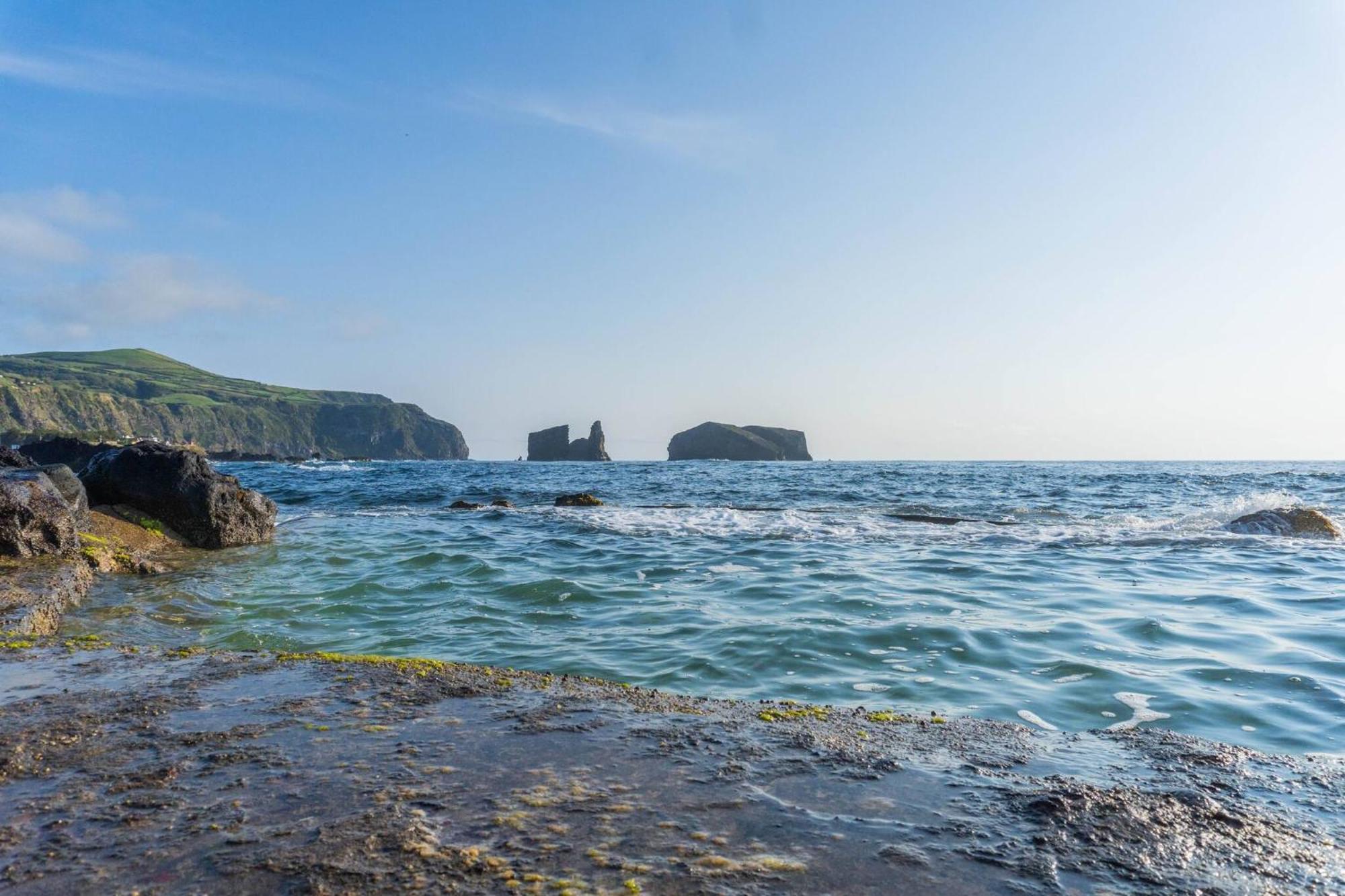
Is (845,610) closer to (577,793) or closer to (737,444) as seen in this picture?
(577,793)

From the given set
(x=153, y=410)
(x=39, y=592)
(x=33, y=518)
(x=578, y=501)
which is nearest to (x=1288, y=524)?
(x=578, y=501)

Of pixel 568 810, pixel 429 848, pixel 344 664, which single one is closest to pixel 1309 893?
pixel 568 810

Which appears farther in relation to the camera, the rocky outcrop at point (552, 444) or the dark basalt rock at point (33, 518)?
the rocky outcrop at point (552, 444)

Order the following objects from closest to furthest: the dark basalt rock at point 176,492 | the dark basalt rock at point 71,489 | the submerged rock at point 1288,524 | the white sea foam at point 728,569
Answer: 1. the dark basalt rock at point 71,489
2. the white sea foam at point 728,569
3. the dark basalt rock at point 176,492
4. the submerged rock at point 1288,524

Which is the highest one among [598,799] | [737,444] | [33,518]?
[737,444]

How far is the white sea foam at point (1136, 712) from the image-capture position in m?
5.39

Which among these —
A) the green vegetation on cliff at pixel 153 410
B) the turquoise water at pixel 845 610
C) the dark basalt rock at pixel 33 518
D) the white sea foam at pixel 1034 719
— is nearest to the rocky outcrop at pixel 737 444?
the green vegetation on cliff at pixel 153 410

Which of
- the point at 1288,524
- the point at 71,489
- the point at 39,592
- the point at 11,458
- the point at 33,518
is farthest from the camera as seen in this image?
the point at 1288,524

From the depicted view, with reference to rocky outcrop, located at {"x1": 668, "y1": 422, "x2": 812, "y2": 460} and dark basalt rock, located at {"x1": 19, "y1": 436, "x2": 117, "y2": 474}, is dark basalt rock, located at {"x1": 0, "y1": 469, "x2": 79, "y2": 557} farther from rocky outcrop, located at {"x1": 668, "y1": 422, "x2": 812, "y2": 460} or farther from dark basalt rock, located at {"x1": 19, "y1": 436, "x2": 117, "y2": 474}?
rocky outcrop, located at {"x1": 668, "y1": 422, "x2": 812, "y2": 460}

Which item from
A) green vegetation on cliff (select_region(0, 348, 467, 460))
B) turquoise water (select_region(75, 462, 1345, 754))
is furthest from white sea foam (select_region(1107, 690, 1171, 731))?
green vegetation on cliff (select_region(0, 348, 467, 460))

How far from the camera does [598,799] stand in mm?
3428

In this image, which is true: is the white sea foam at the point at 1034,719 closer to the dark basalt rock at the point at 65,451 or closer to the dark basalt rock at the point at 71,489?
the dark basalt rock at the point at 71,489

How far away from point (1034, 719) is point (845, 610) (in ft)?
11.6

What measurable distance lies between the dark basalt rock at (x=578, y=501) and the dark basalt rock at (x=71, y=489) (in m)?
14.6
